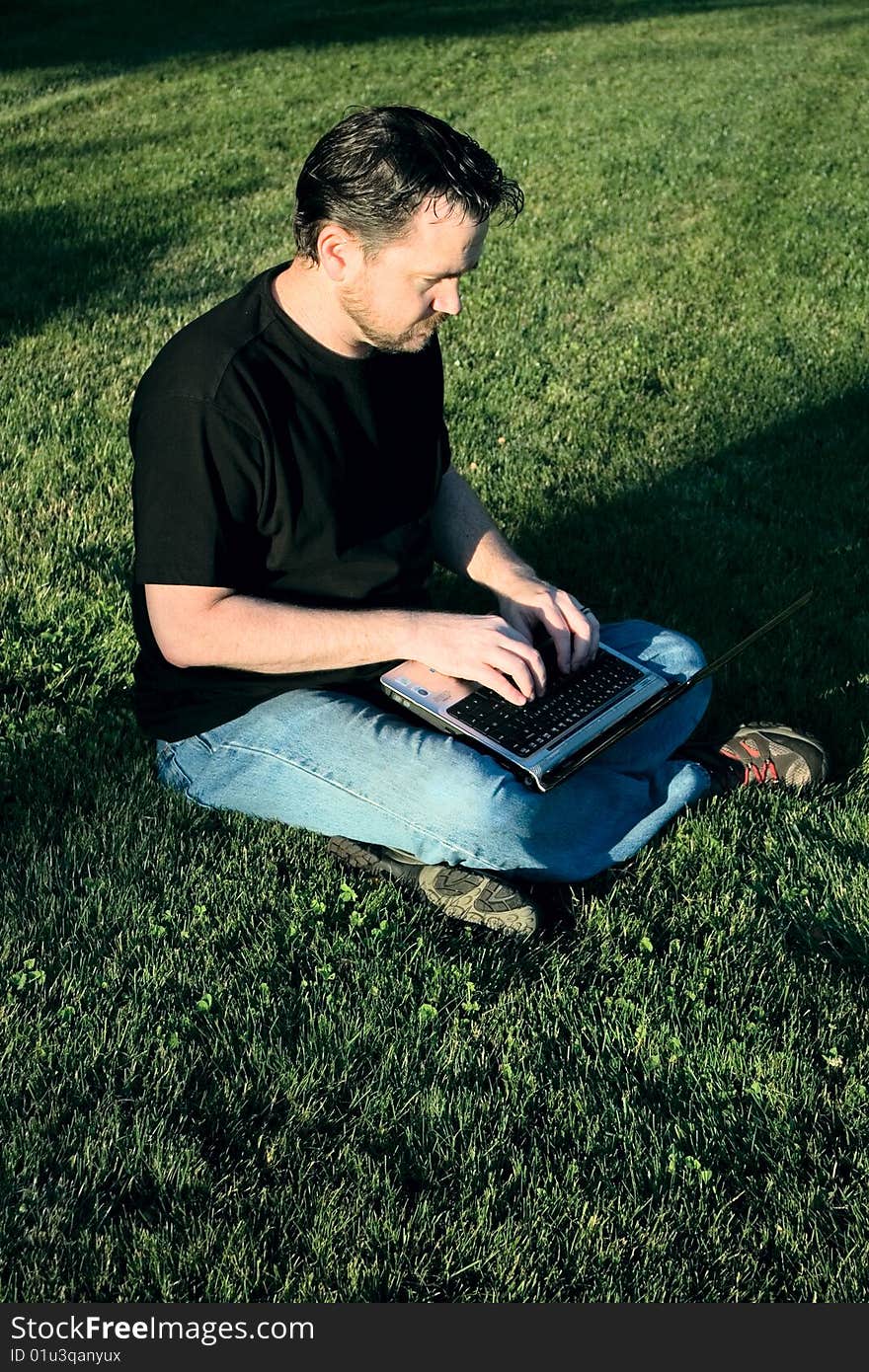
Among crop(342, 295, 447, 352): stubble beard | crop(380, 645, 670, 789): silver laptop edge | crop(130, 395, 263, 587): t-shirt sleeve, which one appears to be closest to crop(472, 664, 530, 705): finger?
crop(380, 645, 670, 789): silver laptop edge

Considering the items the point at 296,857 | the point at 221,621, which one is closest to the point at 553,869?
the point at 296,857

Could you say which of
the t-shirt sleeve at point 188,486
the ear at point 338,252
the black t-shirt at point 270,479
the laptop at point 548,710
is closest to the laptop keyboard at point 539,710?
the laptop at point 548,710

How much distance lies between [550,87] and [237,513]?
536 inches

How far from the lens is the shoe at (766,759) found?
12.8ft

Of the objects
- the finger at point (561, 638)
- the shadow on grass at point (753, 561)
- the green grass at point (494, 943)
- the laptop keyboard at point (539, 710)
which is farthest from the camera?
the shadow on grass at point (753, 561)

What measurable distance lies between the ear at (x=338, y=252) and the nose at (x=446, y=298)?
22cm

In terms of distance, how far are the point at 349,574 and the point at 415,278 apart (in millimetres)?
817

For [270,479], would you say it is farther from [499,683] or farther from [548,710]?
[548,710]

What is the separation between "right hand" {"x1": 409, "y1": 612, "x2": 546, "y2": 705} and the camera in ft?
10.6

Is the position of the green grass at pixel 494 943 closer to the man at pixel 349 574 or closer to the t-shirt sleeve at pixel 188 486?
the man at pixel 349 574

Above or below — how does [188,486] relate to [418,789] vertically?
above

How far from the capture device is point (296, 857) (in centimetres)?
359

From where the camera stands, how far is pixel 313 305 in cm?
325

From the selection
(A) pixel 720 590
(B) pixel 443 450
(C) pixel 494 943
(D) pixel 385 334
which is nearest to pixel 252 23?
(A) pixel 720 590
